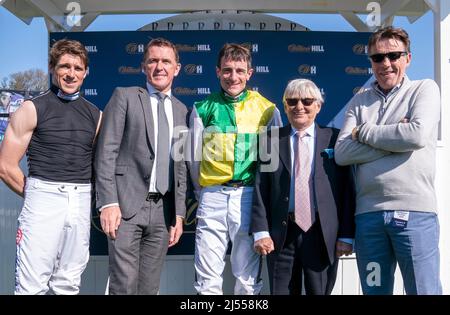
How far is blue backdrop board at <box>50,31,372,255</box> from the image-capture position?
19.8 ft

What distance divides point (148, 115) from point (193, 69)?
2316mm

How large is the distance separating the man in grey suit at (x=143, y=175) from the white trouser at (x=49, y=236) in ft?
0.58

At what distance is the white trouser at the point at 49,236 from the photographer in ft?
12.2

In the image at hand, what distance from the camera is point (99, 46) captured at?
19.8 ft

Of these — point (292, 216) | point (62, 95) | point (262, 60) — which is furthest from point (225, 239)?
point (262, 60)

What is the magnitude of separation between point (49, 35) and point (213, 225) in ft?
10.5

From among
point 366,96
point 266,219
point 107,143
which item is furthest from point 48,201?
point 366,96

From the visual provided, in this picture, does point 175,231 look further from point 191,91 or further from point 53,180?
point 191,91

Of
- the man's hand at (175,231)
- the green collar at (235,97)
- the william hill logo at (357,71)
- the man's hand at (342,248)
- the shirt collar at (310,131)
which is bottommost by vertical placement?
the man's hand at (342,248)

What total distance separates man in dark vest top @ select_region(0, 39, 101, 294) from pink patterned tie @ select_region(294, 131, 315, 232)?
133 centimetres

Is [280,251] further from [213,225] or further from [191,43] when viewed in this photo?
[191,43]

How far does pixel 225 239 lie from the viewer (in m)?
3.97

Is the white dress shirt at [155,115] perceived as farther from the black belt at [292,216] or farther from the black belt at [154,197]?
the black belt at [292,216]

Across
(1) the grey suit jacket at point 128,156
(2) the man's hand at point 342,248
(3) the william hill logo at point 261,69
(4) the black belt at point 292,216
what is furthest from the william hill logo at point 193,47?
(2) the man's hand at point 342,248
